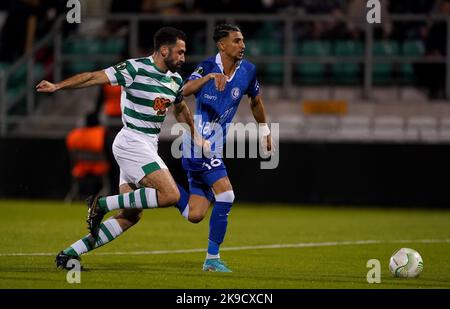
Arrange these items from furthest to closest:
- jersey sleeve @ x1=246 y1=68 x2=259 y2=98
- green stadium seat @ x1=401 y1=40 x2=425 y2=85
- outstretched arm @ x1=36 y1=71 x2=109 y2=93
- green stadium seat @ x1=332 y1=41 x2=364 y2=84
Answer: green stadium seat @ x1=332 y1=41 x2=364 y2=84 < green stadium seat @ x1=401 y1=40 x2=425 y2=85 < jersey sleeve @ x1=246 y1=68 x2=259 y2=98 < outstretched arm @ x1=36 y1=71 x2=109 y2=93

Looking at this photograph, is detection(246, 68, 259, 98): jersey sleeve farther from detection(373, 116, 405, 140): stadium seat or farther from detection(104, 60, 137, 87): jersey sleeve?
detection(373, 116, 405, 140): stadium seat

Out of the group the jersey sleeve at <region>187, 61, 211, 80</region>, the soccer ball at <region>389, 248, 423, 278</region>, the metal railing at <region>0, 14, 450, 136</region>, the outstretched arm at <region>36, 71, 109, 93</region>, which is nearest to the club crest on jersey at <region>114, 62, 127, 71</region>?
the outstretched arm at <region>36, 71, 109, 93</region>

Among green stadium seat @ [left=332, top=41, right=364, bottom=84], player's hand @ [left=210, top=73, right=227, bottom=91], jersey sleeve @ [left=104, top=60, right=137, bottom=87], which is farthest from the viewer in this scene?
green stadium seat @ [left=332, top=41, right=364, bottom=84]

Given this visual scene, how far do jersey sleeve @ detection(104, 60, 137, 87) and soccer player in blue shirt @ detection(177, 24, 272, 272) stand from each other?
26.5 inches

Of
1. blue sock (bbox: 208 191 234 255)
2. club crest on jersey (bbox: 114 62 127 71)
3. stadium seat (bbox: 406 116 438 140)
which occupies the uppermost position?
club crest on jersey (bbox: 114 62 127 71)

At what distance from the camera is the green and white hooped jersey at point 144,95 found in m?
9.47

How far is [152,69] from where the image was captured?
31.3 ft

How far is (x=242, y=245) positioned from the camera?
40.6 ft

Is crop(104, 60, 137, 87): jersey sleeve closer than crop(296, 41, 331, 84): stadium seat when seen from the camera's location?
Yes

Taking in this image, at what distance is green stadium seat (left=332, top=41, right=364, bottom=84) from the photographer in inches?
778

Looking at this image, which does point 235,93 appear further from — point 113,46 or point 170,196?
point 113,46

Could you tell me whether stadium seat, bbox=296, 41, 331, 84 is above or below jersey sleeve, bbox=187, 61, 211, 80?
above

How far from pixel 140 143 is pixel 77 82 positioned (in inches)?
34.9

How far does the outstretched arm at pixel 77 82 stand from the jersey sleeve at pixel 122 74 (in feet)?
0.23
